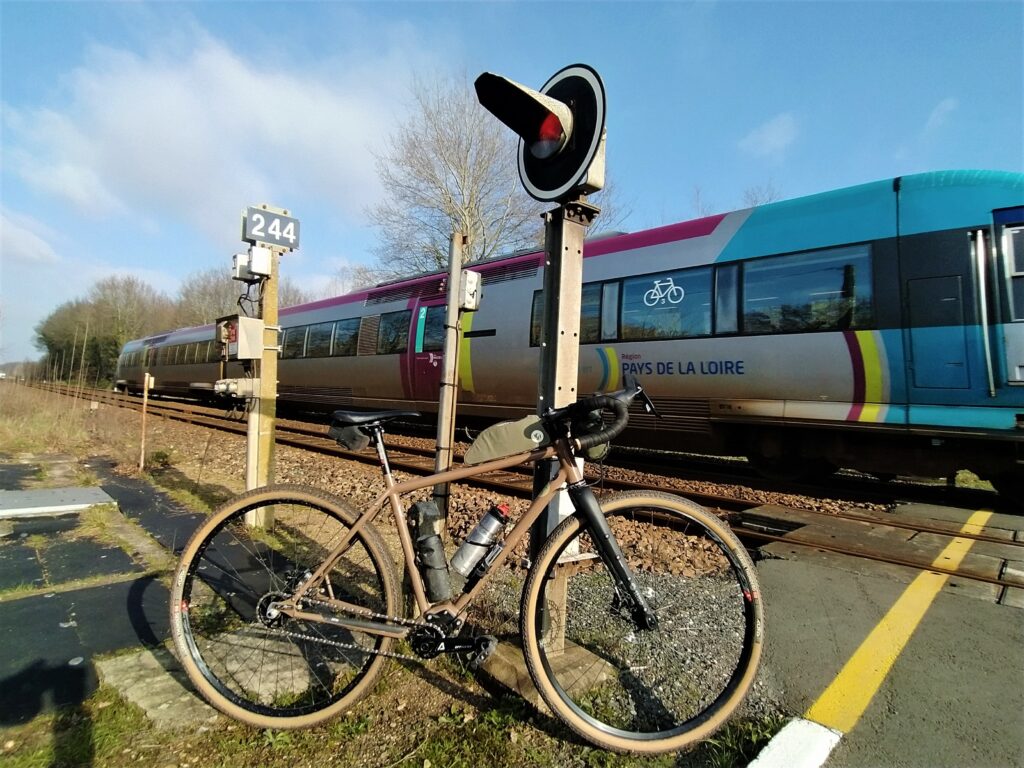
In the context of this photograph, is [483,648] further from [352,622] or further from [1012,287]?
[1012,287]

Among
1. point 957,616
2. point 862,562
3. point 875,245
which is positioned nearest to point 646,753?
point 957,616

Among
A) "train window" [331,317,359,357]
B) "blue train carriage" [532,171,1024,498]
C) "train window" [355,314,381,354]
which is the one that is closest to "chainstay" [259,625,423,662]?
"blue train carriage" [532,171,1024,498]

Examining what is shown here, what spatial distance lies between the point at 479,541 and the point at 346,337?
538 inches

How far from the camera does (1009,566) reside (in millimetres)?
4074

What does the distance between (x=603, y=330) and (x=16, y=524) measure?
7.43 meters

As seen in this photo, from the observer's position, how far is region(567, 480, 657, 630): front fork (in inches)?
82.0

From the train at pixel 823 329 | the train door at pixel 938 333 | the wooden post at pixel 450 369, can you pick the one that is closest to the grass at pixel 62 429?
the train at pixel 823 329

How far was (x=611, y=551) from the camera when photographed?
210cm

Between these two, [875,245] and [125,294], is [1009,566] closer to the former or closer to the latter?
[875,245]

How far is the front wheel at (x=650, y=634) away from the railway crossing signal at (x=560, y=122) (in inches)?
52.5

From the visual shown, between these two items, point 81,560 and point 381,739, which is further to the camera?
point 81,560

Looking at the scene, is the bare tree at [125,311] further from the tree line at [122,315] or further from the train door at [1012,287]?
the train door at [1012,287]

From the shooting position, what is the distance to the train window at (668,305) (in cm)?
800

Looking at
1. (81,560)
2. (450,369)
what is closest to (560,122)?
(450,369)
